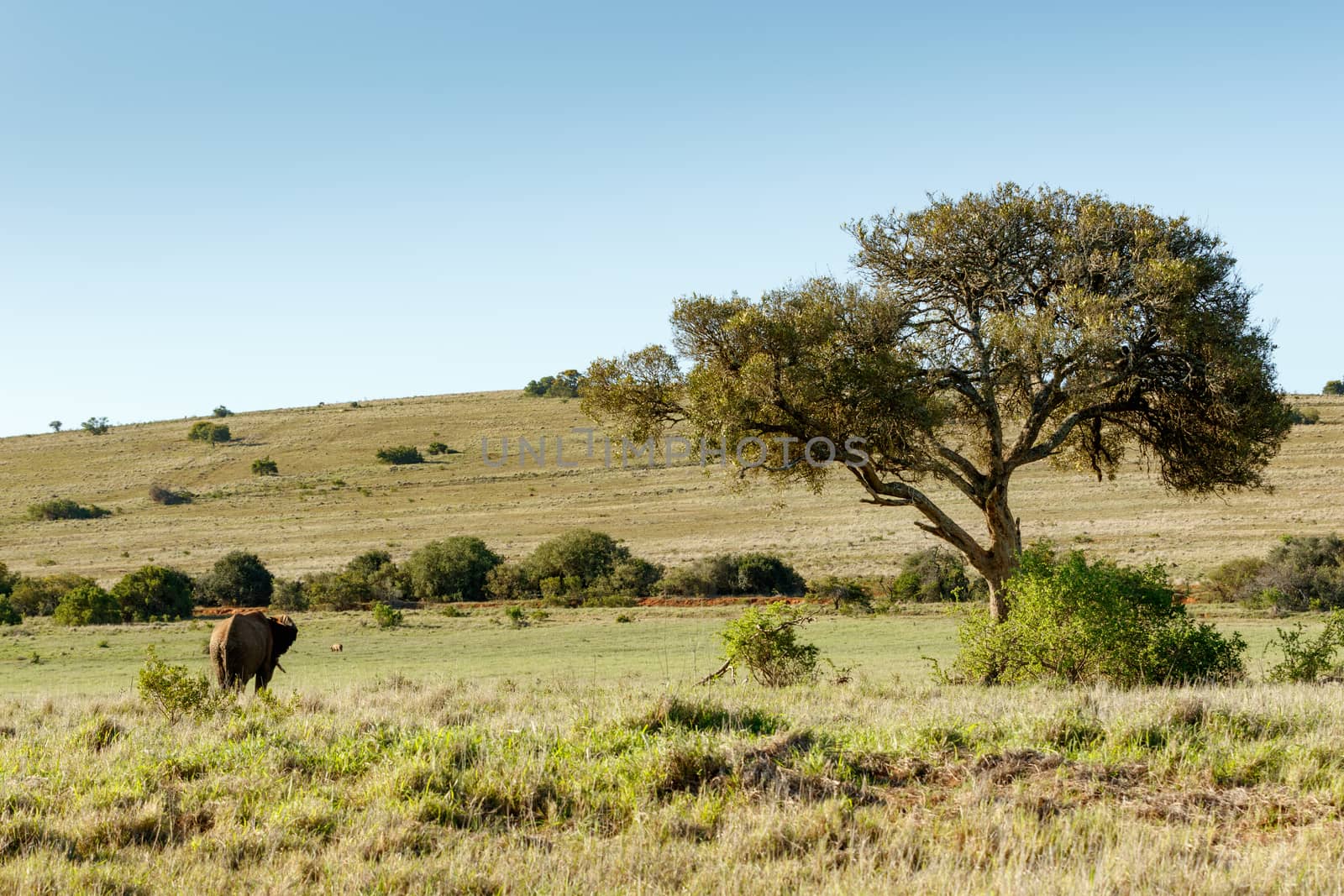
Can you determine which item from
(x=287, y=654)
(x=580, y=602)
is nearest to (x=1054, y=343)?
(x=287, y=654)

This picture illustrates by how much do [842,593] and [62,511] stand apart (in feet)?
227

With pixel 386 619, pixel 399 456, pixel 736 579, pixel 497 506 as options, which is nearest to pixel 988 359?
pixel 386 619

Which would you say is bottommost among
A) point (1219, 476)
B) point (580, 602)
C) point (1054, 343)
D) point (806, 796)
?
point (580, 602)

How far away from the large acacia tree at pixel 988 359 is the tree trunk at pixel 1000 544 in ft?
0.12

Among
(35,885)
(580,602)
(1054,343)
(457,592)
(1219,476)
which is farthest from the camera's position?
(457,592)

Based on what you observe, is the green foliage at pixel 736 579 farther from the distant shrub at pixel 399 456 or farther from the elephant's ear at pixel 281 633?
the distant shrub at pixel 399 456

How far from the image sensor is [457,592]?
1876 inches

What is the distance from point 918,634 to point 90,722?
76.4ft

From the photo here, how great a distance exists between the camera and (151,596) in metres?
40.6

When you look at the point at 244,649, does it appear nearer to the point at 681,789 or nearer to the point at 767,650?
the point at 767,650

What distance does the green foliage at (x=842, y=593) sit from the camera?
1505 inches

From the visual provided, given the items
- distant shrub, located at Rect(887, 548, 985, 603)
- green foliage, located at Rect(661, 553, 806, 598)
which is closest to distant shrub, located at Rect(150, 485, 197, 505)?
green foliage, located at Rect(661, 553, 806, 598)

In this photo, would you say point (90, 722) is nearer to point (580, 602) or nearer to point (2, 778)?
point (2, 778)

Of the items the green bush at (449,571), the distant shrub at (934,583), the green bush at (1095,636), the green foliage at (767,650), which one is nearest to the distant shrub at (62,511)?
the green bush at (449,571)
